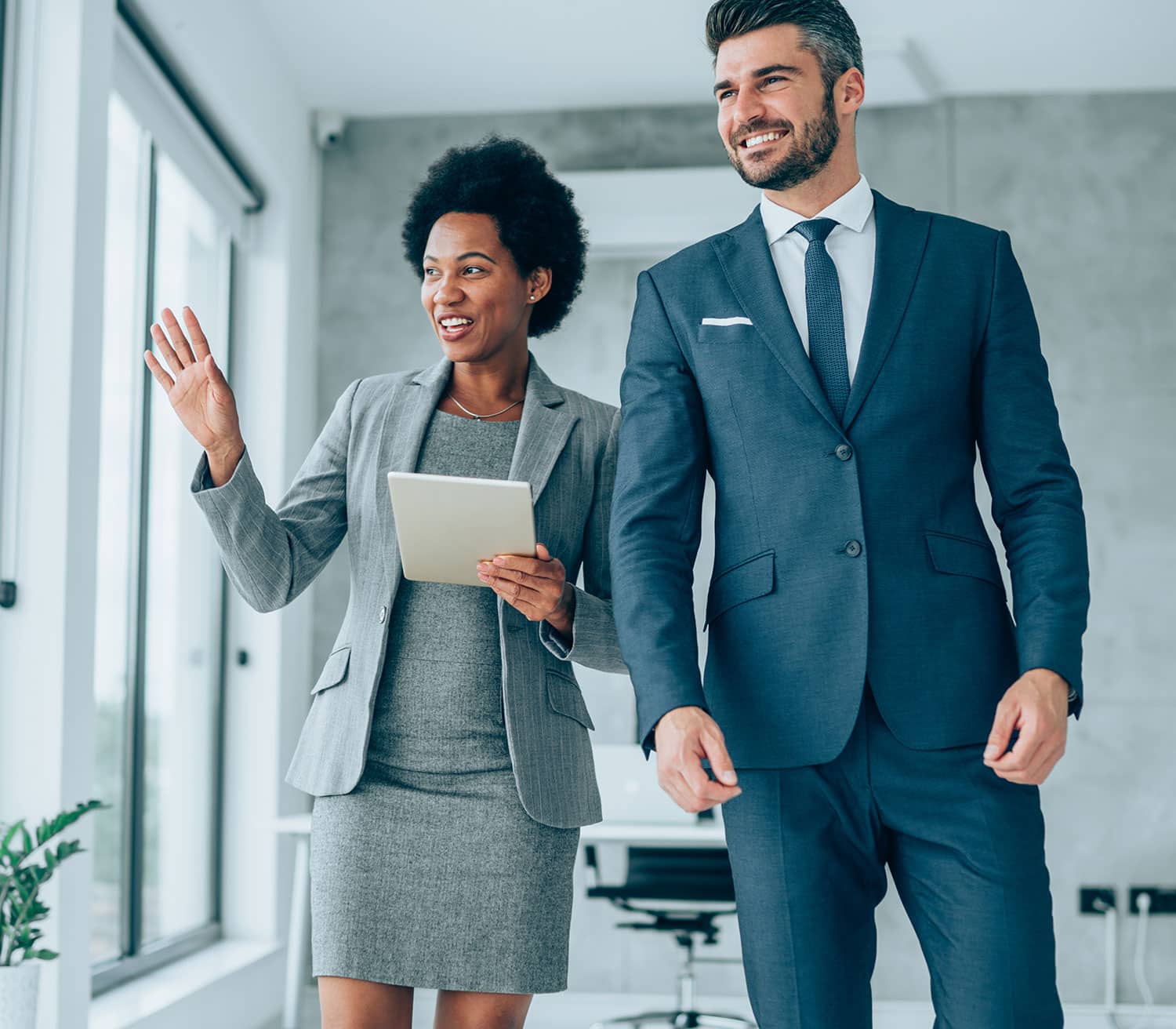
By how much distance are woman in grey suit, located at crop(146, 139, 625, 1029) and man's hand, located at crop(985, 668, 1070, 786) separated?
546mm

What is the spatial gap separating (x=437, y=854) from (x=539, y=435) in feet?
1.86

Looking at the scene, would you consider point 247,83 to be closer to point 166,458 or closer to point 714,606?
point 166,458

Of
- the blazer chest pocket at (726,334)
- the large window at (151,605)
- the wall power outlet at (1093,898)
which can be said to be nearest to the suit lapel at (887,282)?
the blazer chest pocket at (726,334)

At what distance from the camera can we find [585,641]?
1615mm

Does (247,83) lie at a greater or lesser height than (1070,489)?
greater

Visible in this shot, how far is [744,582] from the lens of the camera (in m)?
1.40

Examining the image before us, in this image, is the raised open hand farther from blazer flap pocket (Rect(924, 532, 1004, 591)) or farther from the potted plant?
the potted plant

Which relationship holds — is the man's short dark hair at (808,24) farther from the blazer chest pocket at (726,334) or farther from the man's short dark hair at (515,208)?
the man's short dark hair at (515,208)

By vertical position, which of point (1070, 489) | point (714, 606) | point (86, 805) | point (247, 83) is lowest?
point (86, 805)

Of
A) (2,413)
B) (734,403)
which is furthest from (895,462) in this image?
(2,413)

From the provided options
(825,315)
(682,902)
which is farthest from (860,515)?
(682,902)

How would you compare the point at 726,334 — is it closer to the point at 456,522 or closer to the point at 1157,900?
the point at 456,522

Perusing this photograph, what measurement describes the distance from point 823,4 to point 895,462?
56 cm

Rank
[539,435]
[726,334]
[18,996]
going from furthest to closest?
1. [18,996]
2. [539,435]
3. [726,334]
